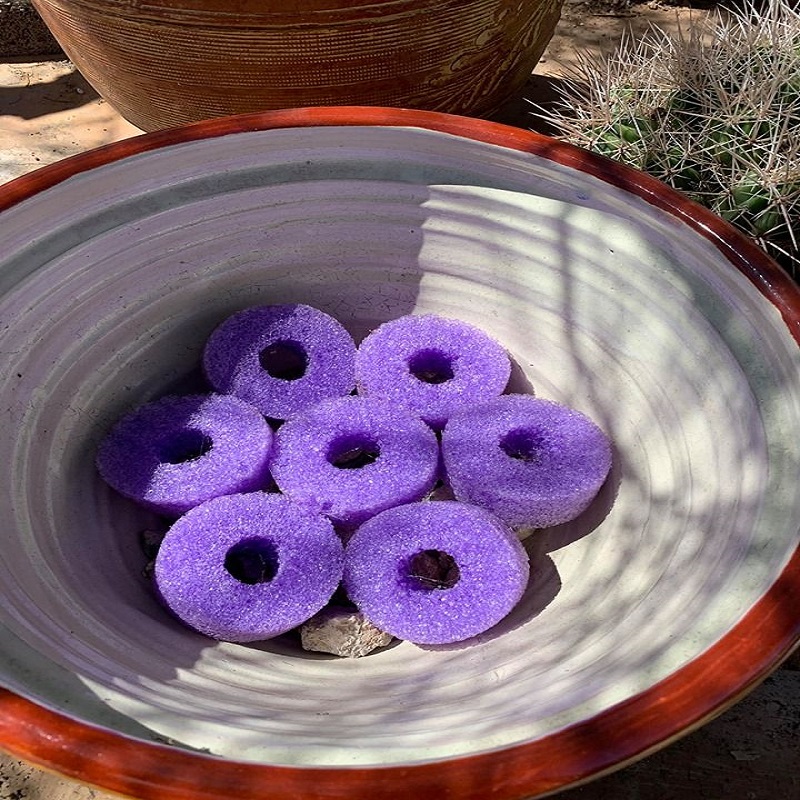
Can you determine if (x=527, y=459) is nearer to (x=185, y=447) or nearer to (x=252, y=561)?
(x=252, y=561)

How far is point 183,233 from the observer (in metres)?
1.79

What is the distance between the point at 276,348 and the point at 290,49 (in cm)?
79

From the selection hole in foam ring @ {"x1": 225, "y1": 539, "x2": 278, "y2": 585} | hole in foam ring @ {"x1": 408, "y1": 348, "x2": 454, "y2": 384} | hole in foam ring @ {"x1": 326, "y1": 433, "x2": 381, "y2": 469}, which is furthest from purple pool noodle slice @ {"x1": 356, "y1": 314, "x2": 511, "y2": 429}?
hole in foam ring @ {"x1": 225, "y1": 539, "x2": 278, "y2": 585}

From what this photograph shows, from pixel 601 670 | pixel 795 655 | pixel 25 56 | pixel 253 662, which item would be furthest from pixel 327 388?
pixel 25 56

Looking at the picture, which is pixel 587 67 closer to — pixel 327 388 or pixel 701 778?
pixel 327 388

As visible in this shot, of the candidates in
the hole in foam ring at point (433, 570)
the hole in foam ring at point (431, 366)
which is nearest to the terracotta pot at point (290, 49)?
the hole in foam ring at point (431, 366)

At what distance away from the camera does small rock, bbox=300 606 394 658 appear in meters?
1.54

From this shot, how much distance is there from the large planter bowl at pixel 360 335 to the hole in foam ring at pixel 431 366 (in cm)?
11

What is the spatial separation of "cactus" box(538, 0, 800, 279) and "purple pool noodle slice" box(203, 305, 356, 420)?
2.59ft

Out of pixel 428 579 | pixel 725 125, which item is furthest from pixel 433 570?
pixel 725 125

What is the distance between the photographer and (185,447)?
1.79 meters

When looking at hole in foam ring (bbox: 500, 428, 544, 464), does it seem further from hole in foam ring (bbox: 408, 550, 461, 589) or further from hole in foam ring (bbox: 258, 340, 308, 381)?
hole in foam ring (bbox: 258, 340, 308, 381)

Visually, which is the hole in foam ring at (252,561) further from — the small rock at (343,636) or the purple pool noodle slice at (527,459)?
the purple pool noodle slice at (527,459)

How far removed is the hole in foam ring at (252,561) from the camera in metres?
1.61
